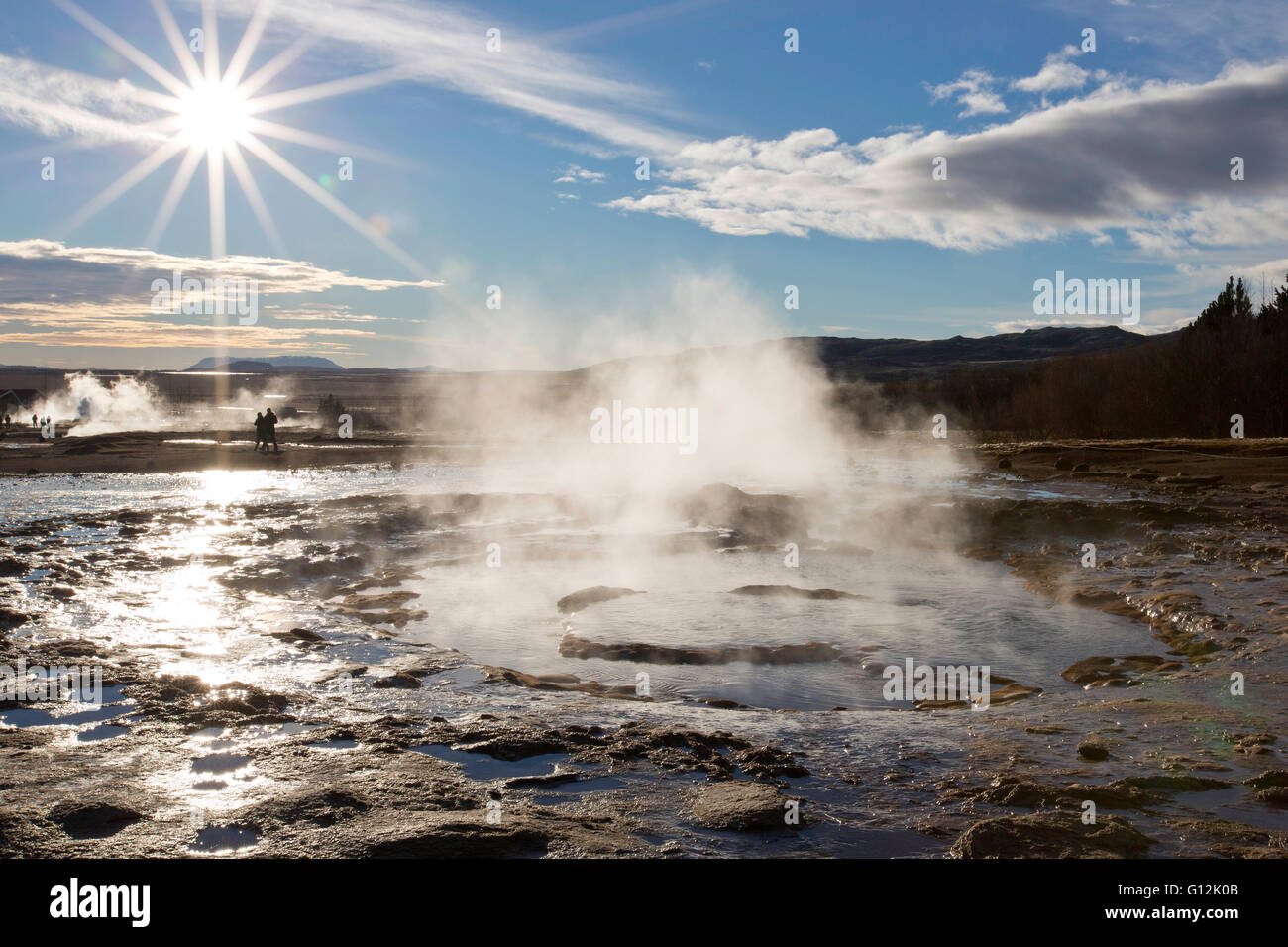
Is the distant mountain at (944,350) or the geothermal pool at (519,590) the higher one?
the distant mountain at (944,350)

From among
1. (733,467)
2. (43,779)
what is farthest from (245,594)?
(733,467)

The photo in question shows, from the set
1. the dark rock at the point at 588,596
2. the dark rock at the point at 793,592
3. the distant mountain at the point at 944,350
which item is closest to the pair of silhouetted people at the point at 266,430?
the dark rock at the point at 588,596

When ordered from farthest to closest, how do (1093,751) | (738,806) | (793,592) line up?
(793,592) → (1093,751) → (738,806)

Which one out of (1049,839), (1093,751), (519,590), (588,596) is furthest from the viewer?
(519,590)

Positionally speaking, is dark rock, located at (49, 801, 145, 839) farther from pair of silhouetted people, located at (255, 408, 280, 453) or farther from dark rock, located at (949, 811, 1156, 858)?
pair of silhouetted people, located at (255, 408, 280, 453)

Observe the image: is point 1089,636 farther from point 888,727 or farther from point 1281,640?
point 888,727

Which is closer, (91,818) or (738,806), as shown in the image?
(91,818)

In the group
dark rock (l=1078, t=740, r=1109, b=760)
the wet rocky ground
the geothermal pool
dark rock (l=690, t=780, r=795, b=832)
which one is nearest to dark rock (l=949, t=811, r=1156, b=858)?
the wet rocky ground

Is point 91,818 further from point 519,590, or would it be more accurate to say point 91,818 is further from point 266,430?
point 266,430

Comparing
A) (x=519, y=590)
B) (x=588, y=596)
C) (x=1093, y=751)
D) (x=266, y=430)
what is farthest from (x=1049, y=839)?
(x=266, y=430)

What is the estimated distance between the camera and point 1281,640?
733cm

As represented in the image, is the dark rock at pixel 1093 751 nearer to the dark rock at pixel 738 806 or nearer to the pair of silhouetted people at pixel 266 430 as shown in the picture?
the dark rock at pixel 738 806

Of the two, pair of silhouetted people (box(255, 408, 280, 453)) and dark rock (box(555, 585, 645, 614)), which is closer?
dark rock (box(555, 585, 645, 614))
